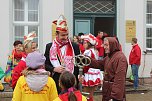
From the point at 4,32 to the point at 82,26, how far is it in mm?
3239

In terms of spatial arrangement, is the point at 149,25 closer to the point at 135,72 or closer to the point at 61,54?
the point at 135,72

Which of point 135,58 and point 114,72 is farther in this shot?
point 135,58

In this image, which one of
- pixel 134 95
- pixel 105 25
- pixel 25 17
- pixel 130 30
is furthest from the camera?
pixel 105 25

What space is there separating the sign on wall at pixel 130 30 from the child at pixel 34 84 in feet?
33.0

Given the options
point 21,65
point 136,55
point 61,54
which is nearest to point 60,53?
point 61,54

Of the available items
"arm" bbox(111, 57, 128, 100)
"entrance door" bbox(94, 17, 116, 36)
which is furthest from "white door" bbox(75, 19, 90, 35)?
"arm" bbox(111, 57, 128, 100)

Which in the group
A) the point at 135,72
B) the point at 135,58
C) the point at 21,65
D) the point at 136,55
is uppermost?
the point at 21,65

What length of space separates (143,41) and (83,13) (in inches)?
104

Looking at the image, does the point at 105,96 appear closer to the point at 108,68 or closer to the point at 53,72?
the point at 108,68

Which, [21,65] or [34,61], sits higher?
[34,61]

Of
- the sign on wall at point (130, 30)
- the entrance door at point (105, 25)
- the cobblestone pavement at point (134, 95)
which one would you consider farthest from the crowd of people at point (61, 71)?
the entrance door at point (105, 25)

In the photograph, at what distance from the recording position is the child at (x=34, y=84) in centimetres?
480

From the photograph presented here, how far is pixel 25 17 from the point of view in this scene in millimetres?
14242

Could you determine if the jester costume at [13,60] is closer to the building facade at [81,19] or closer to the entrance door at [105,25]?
the building facade at [81,19]
